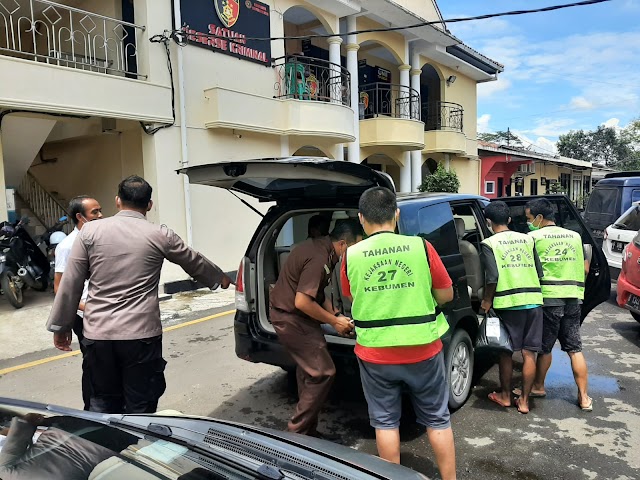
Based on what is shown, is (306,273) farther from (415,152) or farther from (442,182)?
(415,152)

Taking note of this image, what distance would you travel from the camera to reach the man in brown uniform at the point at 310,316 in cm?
321

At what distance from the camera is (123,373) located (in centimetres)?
289

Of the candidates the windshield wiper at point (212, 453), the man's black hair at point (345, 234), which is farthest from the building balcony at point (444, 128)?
the windshield wiper at point (212, 453)

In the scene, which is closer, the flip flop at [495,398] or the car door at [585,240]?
the flip flop at [495,398]

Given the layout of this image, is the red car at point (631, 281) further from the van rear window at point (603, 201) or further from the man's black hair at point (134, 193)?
the man's black hair at point (134, 193)

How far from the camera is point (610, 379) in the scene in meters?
4.57

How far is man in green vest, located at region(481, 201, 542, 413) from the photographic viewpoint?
381 cm

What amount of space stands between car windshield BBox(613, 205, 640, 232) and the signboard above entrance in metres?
7.62

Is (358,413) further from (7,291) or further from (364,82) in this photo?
(364,82)

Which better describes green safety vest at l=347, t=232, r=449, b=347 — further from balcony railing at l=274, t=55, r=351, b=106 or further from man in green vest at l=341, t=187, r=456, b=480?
balcony railing at l=274, t=55, r=351, b=106

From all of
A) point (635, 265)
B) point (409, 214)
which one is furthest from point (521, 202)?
point (409, 214)

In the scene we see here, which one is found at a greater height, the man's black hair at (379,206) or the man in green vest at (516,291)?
the man's black hair at (379,206)

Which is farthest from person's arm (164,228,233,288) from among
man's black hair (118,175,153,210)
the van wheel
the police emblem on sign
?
the police emblem on sign

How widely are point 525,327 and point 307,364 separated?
177 centimetres
